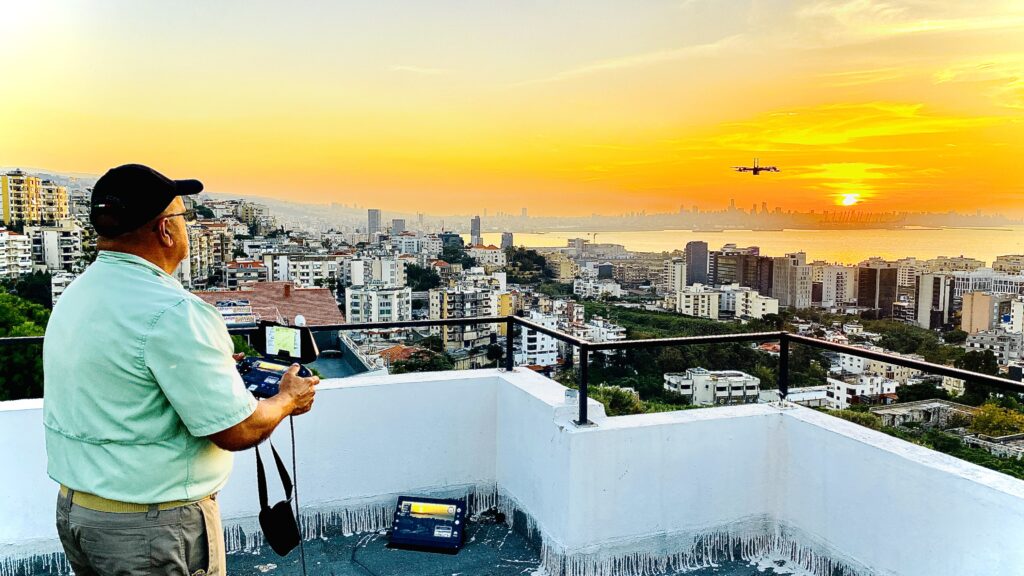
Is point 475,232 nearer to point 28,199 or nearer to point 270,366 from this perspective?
point 28,199

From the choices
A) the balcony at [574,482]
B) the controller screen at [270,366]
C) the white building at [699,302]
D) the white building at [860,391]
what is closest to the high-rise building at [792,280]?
the white building at [699,302]

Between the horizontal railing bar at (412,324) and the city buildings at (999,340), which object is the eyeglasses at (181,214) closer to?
the horizontal railing bar at (412,324)

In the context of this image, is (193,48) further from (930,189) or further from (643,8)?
(930,189)

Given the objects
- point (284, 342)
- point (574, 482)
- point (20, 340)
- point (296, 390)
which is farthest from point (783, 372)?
point (20, 340)

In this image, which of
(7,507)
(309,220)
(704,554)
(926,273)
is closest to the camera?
(7,507)

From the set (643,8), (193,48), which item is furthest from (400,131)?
(643,8)

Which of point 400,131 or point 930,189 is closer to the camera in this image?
point 930,189
